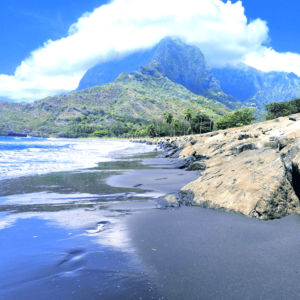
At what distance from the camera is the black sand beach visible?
9.84ft

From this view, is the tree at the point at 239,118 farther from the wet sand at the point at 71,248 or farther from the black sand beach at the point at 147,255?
the black sand beach at the point at 147,255

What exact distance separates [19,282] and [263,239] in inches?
164

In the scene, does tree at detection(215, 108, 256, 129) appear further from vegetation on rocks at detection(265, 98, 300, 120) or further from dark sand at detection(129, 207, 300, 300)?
dark sand at detection(129, 207, 300, 300)

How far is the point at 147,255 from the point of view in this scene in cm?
399

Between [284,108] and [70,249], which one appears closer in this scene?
[70,249]

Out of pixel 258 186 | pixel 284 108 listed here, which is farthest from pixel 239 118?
pixel 258 186

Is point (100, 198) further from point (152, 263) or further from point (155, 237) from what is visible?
point (152, 263)

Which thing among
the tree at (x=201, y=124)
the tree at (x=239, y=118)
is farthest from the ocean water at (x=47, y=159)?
the tree at (x=201, y=124)

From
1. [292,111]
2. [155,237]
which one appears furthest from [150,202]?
[292,111]

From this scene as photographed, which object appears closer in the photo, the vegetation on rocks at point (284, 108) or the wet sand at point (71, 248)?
the wet sand at point (71, 248)

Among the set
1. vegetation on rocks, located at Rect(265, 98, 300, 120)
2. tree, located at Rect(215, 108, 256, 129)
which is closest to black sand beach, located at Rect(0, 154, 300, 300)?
vegetation on rocks, located at Rect(265, 98, 300, 120)

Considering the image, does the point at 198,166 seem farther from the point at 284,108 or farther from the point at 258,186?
the point at 284,108

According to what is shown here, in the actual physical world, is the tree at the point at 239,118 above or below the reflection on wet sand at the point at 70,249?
above

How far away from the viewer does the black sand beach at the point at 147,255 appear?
300 cm
